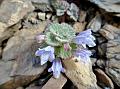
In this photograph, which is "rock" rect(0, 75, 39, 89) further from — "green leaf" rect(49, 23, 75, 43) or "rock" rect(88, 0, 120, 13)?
"rock" rect(88, 0, 120, 13)

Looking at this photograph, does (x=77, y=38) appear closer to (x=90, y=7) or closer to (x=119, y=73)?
(x=119, y=73)

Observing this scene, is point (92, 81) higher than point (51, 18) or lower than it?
lower

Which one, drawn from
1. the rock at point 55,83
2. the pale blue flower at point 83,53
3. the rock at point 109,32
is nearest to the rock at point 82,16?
the rock at point 109,32

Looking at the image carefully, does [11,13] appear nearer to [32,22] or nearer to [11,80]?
[32,22]

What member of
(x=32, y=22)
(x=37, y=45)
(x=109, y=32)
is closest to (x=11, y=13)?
(x=32, y=22)

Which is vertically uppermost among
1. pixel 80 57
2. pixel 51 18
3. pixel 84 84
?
pixel 51 18

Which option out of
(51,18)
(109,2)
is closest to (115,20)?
(109,2)

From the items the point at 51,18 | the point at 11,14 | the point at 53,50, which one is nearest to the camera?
the point at 53,50
